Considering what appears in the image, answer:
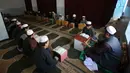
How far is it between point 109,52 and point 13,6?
5903 mm

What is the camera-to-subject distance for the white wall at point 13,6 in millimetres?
5651

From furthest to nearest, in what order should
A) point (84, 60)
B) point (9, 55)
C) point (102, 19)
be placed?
point (102, 19) → point (9, 55) → point (84, 60)

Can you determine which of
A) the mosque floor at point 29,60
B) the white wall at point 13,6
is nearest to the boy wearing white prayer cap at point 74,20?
the mosque floor at point 29,60

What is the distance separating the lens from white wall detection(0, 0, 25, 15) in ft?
18.5

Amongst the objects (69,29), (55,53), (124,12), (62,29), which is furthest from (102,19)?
(55,53)

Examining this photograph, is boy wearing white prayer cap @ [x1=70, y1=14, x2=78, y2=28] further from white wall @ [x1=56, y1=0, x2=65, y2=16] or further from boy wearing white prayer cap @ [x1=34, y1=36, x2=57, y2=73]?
boy wearing white prayer cap @ [x1=34, y1=36, x2=57, y2=73]

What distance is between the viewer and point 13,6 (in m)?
5.89

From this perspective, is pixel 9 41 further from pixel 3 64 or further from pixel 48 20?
pixel 48 20

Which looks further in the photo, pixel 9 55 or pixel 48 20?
pixel 48 20

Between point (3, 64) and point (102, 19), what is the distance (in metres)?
3.50

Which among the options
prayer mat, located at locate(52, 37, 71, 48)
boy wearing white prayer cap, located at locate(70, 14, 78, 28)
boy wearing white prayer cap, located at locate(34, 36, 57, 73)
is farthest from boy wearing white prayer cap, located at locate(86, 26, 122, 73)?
boy wearing white prayer cap, located at locate(70, 14, 78, 28)

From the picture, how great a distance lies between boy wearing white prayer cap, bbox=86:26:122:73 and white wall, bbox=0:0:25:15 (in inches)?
218

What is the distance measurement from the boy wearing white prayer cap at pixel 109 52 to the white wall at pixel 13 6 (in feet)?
18.2

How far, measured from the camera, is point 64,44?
303 centimetres
